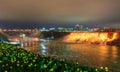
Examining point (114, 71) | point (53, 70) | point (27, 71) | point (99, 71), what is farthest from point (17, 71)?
point (114, 71)

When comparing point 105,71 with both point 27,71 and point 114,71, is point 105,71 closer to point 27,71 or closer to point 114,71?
point 27,71

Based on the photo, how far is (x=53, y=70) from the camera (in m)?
11.4

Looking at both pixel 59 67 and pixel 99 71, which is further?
pixel 59 67

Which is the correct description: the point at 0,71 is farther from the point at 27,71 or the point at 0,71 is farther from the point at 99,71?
the point at 99,71

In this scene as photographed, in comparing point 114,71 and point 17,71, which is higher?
point 17,71

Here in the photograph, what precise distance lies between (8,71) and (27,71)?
27.0 inches

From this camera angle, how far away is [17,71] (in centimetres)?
1107

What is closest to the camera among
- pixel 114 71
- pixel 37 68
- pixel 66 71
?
→ pixel 66 71

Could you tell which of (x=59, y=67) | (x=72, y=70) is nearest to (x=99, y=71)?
(x=72, y=70)

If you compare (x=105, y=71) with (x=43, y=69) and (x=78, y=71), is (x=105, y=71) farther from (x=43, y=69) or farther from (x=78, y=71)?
(x=43, y=69)

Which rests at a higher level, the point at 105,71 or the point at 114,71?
the point at 105,71

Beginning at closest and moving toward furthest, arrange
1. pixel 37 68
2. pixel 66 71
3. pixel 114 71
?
pixel 66 71
pixel 37 68
pixel 114 71

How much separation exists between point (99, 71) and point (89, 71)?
457mm

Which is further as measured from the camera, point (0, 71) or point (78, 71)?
point (0, 71)
